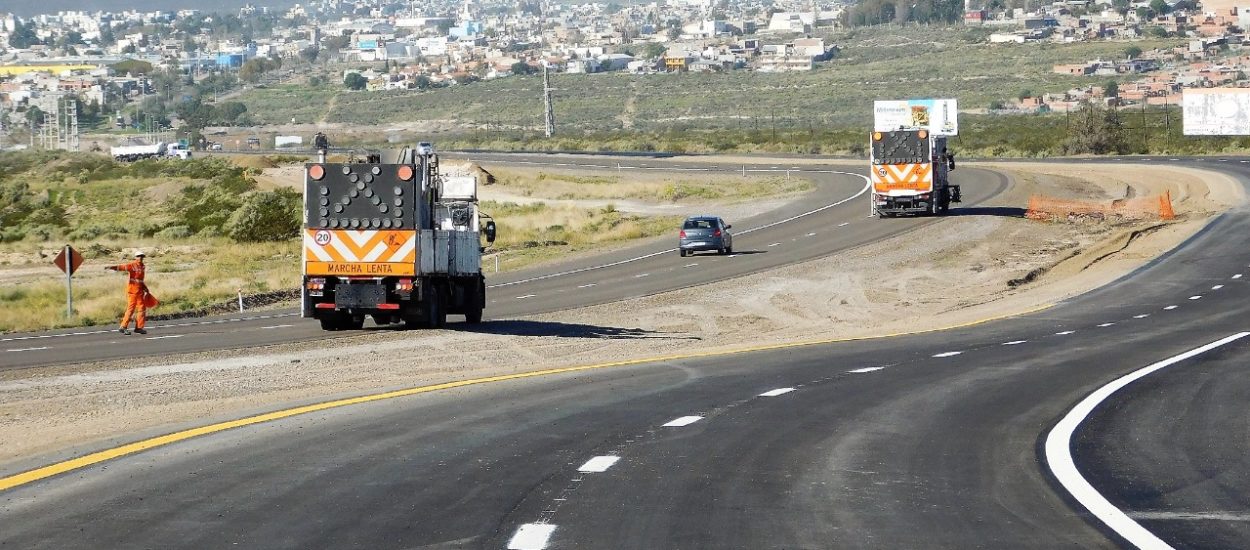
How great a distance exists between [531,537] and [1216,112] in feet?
386

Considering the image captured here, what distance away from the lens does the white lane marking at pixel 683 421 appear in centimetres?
1555

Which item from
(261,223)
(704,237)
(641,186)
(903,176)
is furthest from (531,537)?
(641,186)

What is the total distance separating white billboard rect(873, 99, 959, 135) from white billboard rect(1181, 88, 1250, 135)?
26.2 m

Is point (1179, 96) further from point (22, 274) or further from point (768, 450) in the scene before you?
point (768, 450)

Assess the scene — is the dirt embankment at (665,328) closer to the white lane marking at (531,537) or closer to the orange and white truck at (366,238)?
the orange and white truck at (366,238)

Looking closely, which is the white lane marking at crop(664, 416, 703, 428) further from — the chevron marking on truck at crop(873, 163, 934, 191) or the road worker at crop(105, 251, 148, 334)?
the chevron marking on truck at crop(873, 163, 934, 191)

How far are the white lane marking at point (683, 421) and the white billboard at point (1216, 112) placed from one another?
10978cm

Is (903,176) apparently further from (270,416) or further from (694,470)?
(694,470)

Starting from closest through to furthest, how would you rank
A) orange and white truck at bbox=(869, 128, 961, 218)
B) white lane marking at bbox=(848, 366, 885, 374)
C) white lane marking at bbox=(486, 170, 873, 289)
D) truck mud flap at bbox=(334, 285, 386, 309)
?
white lane marking at bbox=(848, 366, 885, 374), truck mud flap at bbox=(334, 285, 386, 309), white lane marking at bbox=(486, 170, 873, 289), orange and white truck at bbox=(869, 128, 961, 218)

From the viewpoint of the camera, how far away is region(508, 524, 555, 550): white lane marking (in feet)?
31.6

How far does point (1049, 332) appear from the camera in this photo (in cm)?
3072

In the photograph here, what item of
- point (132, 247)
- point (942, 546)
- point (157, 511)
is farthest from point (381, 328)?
point (132, 247)

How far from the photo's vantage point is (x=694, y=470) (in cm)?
1260


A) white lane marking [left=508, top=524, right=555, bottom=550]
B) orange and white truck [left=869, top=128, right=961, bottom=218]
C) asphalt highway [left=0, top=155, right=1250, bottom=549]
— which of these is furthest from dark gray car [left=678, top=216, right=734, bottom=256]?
white lane marking [left=508, top=524, right=555, bottom=550]
